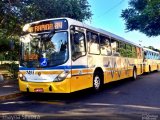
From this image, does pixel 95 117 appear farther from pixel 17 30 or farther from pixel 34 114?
pixel 17 30

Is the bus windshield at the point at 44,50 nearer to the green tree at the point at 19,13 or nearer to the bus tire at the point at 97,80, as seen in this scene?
the bus tire at the point at 97,80

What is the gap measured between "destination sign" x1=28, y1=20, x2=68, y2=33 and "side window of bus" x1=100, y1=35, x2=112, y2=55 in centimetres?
348

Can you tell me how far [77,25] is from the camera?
11.3 m

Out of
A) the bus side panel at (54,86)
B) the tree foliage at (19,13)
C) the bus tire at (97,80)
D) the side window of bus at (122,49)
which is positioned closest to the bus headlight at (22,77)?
the bus side panel at (54,86)

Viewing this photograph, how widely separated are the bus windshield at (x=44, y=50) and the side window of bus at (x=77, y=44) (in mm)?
329

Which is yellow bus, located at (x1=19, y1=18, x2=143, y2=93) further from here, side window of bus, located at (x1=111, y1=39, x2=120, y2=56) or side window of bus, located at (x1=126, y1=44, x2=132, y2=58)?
side window of bus, located at (x1=126, y1=44, x2=132, y2=58)

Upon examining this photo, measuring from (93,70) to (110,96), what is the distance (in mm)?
1361

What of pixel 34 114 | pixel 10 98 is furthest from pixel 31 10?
pixel 34 114

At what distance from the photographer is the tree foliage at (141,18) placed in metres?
29.2

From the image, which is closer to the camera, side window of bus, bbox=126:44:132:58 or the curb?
the curb

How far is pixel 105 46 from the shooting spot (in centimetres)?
1437

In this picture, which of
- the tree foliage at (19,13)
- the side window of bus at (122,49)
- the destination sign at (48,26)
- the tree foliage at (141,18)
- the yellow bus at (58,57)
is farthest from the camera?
the tree foliage at (141,18)

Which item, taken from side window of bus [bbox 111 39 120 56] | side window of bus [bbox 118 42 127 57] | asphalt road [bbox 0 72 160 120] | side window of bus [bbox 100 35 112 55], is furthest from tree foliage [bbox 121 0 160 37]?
asphalt road [bbox 0 72 160 120]

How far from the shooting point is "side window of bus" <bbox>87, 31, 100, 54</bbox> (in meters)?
12.3
